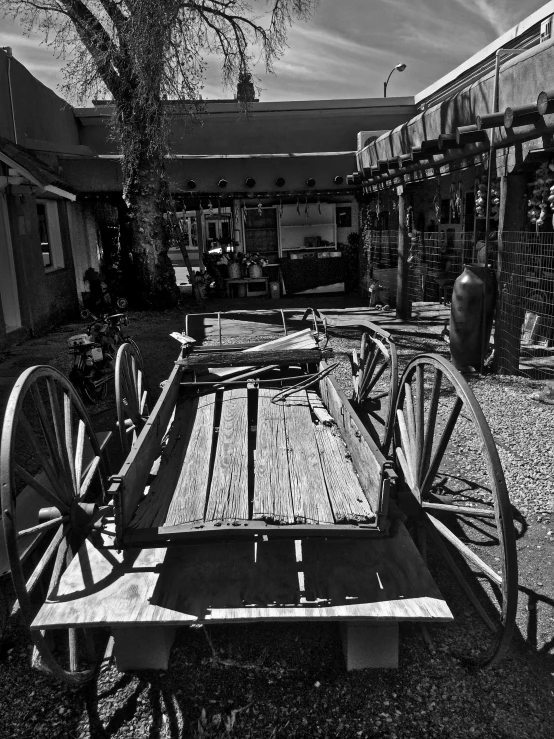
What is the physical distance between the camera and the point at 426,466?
3.45 m

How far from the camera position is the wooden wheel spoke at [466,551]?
8.92 ft

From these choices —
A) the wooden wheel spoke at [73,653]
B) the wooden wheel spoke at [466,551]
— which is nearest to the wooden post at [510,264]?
the wooden wheel spoke at [466,551]

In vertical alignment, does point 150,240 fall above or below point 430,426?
above

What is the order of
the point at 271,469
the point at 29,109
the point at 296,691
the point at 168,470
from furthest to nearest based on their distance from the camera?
the point at 29,109 < the point at 168,470 < the point at 271,469 < the point at 296,691

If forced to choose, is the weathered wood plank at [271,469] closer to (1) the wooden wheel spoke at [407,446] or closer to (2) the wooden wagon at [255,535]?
(2) the wooden wagon at [255,535]

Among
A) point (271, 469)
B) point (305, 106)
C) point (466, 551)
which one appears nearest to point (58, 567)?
point (271, 469)

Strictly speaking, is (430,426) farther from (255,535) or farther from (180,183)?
(180,183)

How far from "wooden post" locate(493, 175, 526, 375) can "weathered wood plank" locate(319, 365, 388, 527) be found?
3.39 m

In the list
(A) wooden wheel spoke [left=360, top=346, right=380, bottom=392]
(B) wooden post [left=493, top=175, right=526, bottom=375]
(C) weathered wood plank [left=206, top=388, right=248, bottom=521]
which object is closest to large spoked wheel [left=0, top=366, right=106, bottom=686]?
(C) weathered wood plank [left=206, top=388, right=248, bottom=521]

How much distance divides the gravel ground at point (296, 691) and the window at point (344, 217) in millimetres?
16006

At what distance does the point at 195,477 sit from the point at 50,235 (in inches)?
436

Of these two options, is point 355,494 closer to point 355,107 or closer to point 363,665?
point 363,665

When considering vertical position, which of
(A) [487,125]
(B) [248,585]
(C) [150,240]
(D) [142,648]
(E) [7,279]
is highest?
(A) [487,125]

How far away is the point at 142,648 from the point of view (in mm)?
2854
